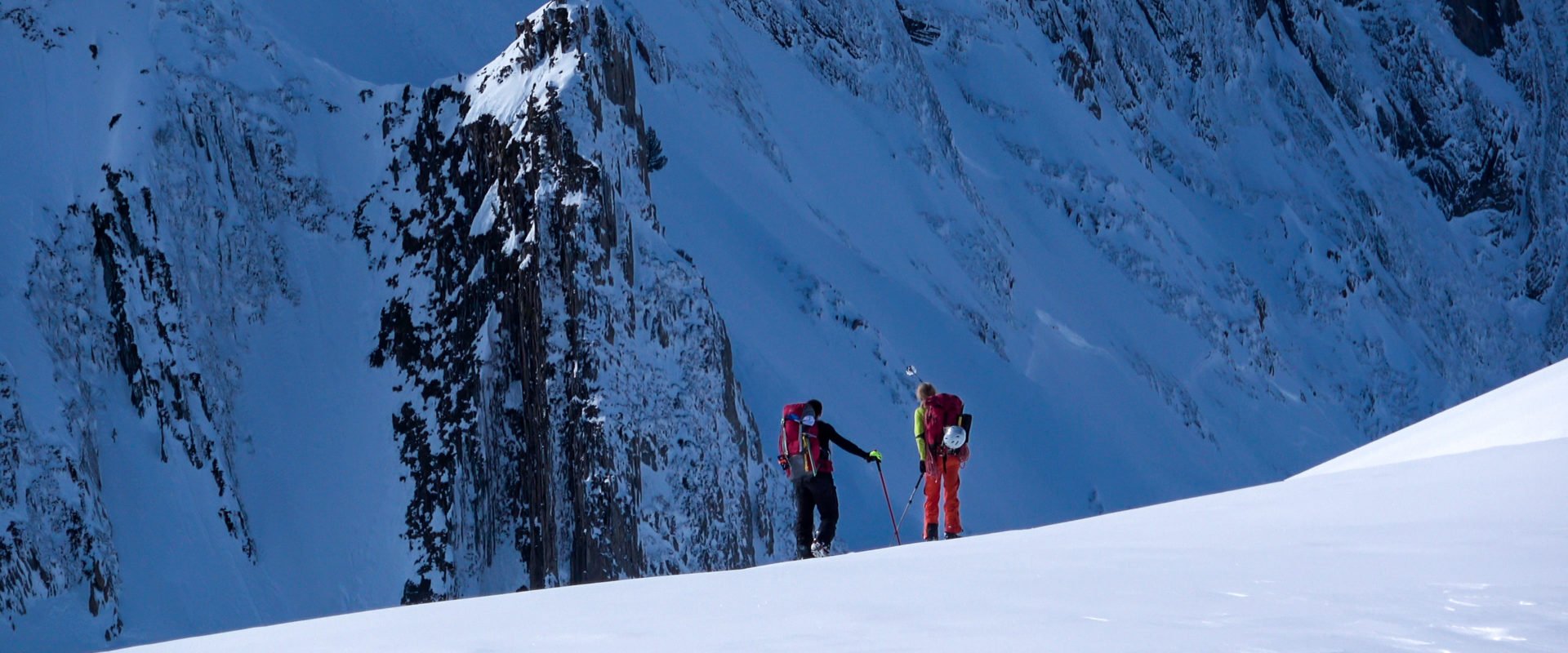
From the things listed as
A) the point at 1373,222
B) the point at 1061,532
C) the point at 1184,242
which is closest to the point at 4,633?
the point at 1061,532

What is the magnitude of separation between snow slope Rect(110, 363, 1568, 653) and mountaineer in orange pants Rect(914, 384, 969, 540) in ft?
10.2

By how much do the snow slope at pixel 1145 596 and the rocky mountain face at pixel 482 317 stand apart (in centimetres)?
1287

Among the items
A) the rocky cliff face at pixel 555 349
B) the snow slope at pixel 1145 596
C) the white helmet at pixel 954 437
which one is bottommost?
the snow slope at pixel 1145 596

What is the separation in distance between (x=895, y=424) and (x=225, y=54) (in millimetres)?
13478

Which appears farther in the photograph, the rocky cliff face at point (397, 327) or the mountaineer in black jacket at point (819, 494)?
the rocky cliff face at point (397, 327)

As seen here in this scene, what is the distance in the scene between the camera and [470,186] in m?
23.1

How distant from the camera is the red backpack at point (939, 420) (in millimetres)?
12516

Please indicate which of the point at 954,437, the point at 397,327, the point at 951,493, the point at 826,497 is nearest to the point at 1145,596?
the point at 954,437

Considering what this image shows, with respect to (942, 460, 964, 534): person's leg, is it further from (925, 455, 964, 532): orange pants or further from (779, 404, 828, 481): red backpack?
(779, 404, 828, 481): red backpack

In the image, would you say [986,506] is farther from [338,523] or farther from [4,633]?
[4,633]

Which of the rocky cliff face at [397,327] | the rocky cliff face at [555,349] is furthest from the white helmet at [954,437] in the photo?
the rocky cliff face at [555,349]

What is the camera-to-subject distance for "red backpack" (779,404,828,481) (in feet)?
41.2

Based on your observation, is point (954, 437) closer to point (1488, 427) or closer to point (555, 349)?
point (1488, 427)

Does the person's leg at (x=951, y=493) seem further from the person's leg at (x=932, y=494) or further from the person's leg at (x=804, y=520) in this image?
the person's leg at (x=804, y=520)
